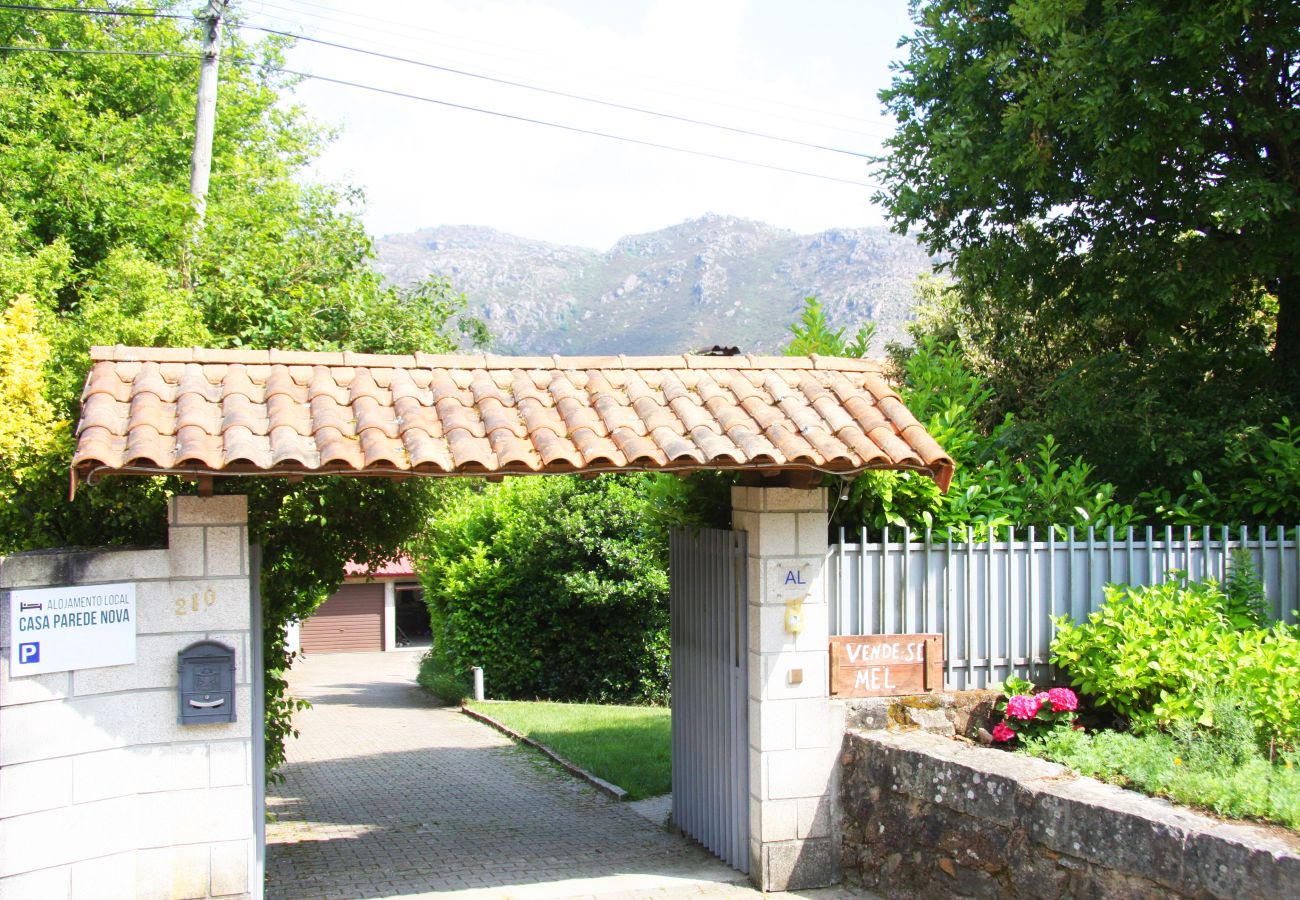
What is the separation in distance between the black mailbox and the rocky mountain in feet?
247

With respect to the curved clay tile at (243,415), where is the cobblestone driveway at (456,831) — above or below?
below

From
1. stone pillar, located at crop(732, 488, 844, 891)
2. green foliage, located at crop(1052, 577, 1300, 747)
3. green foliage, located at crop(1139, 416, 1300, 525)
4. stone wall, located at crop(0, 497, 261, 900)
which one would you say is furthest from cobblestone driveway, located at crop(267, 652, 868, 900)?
green foliage, located at crop(1139, 416, 1300, 525)

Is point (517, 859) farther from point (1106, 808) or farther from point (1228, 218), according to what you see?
point (1228, 218)

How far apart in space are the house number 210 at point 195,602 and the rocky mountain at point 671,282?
2964 inches

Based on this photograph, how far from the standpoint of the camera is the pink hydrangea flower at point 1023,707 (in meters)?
6.87

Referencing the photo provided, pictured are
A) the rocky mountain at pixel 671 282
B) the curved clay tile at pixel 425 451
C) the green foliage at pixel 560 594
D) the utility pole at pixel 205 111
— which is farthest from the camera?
the rocky mountain at pixel 671 282

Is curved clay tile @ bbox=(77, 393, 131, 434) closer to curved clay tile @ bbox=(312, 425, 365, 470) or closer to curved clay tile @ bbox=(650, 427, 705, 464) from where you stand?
curved clay tile @ bbox=(312, 425, 365, 470)

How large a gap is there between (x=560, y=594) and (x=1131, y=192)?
1108 cm

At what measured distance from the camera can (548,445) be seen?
20.2 feet

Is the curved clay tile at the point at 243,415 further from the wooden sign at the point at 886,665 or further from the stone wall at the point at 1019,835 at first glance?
the stone wall at the point at 1019,835

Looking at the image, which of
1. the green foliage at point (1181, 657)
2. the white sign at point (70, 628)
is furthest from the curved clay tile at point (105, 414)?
the green foliage at point (1181, 657)

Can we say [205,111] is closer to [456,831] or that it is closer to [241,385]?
[241,385]

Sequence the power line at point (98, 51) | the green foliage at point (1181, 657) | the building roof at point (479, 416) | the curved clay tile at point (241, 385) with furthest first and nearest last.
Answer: the power line at point (98, 51) → the curved clay tile at point (241, 385) → the green foliage at point (1181, 657) → the building roof at point (479, 416)

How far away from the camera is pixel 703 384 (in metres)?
7.18
